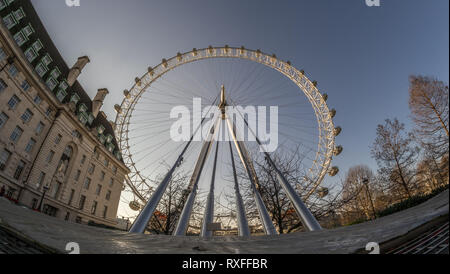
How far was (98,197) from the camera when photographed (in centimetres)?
3769

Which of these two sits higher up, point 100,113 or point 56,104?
A: point 100,113

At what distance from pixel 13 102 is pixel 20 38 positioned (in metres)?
9.68

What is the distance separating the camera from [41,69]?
101ft

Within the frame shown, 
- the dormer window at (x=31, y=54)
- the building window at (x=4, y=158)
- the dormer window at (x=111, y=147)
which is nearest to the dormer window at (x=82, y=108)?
the dormer window at (x=111, y=147)

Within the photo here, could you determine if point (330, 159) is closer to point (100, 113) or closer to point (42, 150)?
point (42, 150)

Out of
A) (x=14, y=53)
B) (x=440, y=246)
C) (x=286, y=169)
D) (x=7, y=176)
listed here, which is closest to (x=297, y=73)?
(x=286, y=169)

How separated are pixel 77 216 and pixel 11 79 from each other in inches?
814

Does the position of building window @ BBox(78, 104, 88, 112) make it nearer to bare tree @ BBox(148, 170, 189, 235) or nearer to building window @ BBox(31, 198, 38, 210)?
building window @ BBox(31, 198, 38, 210)

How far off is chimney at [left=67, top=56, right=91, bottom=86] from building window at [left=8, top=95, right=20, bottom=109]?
12.5 meters

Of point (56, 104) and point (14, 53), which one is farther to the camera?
point (56, 104)

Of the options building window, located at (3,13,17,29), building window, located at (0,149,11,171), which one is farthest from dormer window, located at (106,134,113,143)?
building window, located at (3,13,17,29)
